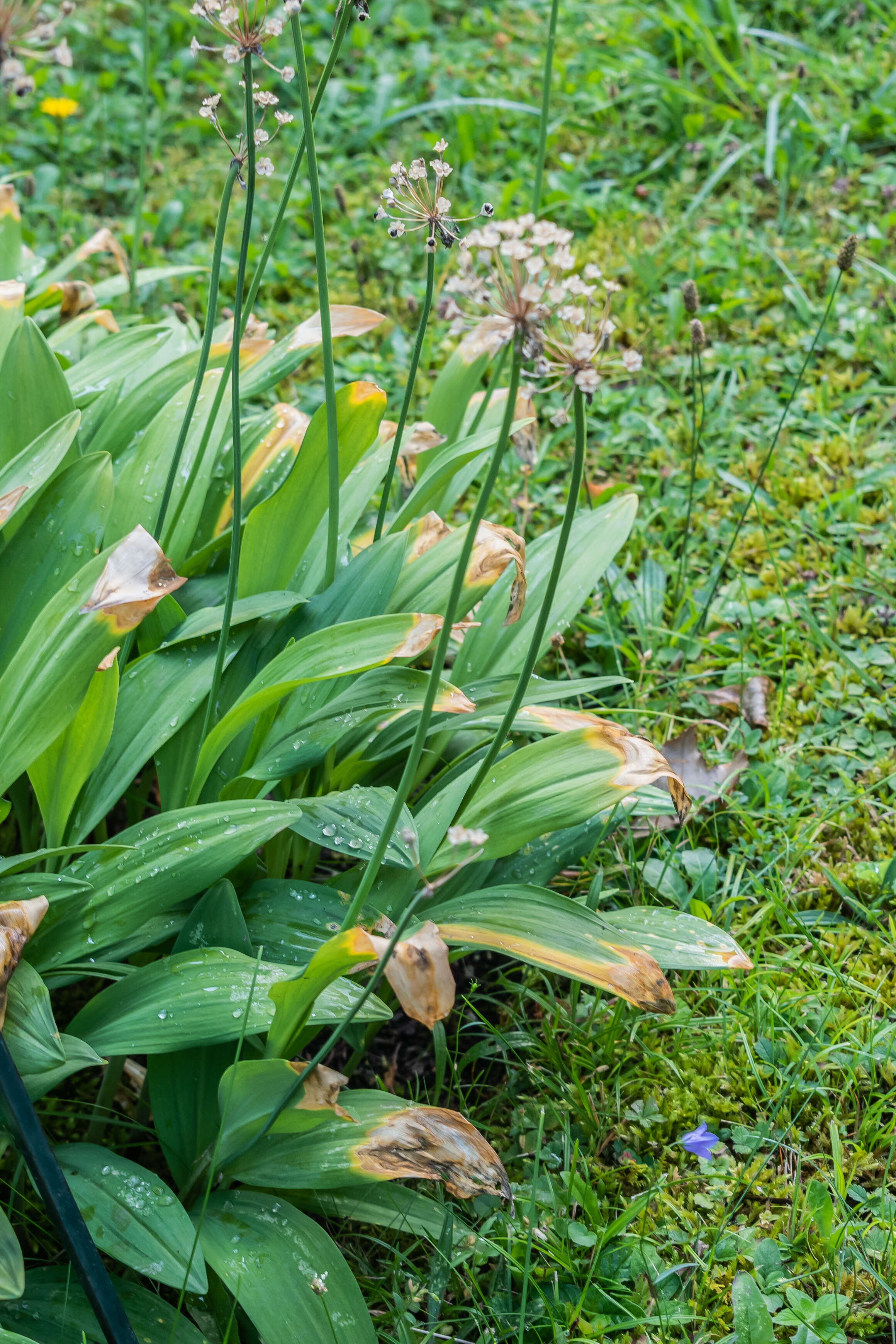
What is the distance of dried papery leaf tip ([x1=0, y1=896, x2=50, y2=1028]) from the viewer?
125 centimetres

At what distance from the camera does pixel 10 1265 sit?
1.18 metres

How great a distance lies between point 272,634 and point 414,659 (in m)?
0.31

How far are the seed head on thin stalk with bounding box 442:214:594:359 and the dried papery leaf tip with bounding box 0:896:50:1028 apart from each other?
33.8 inches

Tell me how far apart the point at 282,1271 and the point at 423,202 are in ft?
4.16

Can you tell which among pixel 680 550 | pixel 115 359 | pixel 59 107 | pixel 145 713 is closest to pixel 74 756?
pixel 145 713

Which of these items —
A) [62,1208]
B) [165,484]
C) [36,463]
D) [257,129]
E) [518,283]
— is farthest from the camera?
[165,484]

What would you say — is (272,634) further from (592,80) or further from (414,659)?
(592,80)

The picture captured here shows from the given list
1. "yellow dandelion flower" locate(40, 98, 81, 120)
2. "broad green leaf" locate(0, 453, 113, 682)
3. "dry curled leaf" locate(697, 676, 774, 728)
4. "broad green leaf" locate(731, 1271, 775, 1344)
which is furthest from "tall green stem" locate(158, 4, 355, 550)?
"yellow dandelion flower" locate(40, 98, 81, 120)

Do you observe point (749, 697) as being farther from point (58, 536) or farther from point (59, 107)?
point (59, 107)

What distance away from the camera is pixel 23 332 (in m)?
1.92

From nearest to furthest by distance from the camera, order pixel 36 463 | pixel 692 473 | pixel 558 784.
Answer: pixel 558 784 < pixel 36 463 < pixel 692 473

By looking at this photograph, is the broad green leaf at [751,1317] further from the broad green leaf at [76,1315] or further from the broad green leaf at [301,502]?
the broad green leaf at [301,502]

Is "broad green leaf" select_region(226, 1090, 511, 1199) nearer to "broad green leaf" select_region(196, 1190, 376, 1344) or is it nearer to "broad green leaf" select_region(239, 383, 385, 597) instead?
"broad green leaf" select_region(196, 1190, 376, 1344)

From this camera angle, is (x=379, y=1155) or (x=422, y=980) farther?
(x=379, y=1155)
